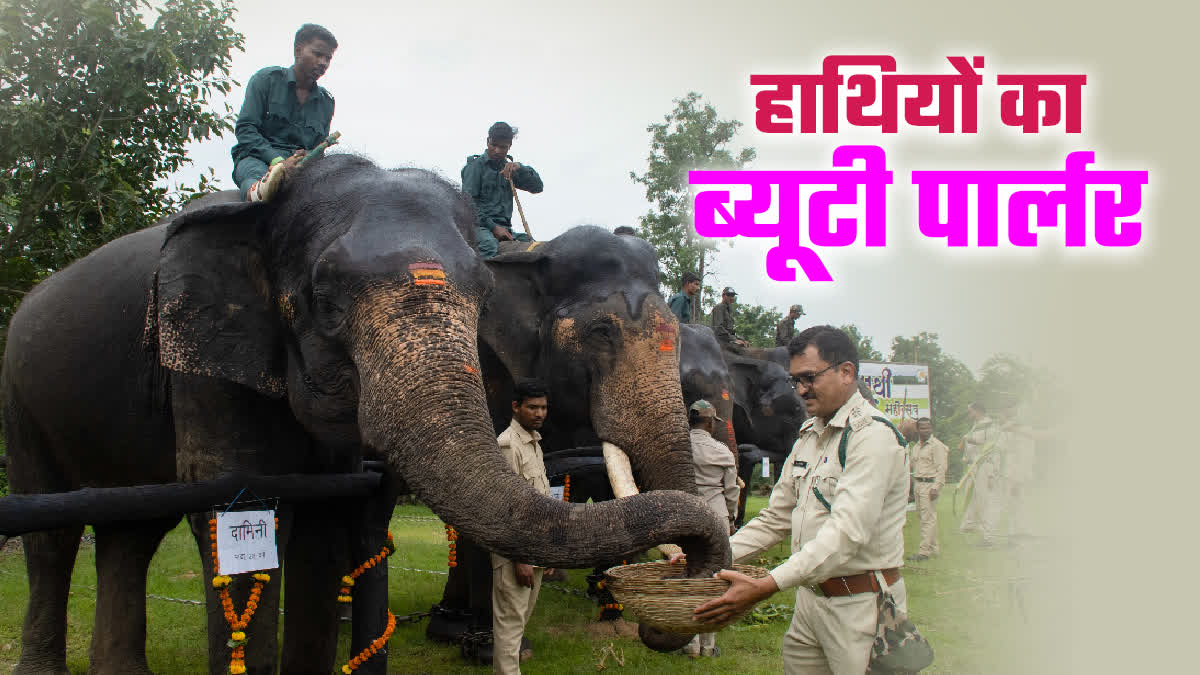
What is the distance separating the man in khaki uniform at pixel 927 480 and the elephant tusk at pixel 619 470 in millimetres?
8113

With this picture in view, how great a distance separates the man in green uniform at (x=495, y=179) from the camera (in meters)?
7.62

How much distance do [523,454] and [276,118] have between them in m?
2.34

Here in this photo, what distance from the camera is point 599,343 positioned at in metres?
6.05

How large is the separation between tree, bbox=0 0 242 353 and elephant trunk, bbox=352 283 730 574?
6.46 m

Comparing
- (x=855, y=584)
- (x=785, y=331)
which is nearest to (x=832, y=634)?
(x=855, y=584)

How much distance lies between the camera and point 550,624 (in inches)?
293

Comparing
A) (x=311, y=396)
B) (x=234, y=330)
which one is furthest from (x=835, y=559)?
(x=234, y=330)

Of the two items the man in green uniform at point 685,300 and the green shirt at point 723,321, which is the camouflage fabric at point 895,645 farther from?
the green shirt at point 723,321

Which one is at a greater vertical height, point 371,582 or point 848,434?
point 848,434

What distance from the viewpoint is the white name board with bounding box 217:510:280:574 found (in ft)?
12.1

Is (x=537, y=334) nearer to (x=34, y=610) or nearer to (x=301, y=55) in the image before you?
(x=301, y=55)

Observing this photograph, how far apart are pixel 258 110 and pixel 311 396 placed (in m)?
1.93

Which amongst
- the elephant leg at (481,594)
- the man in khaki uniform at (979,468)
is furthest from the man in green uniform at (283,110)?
the man in khaki uniform at (979,468)

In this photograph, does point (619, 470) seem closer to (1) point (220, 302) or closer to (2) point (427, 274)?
(2) point (427, 274)
